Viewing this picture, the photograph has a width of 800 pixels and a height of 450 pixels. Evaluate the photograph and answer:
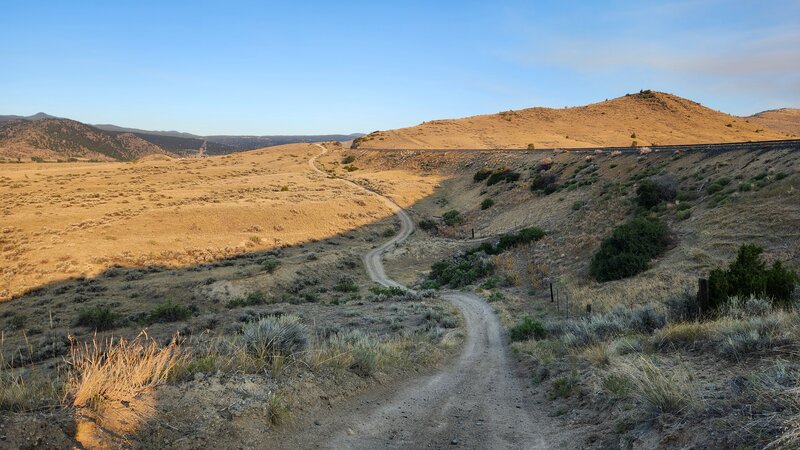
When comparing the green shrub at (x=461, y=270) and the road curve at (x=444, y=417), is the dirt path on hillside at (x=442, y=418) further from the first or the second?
the green shrub at (x=461, y=270)

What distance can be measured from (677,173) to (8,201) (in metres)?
58.1

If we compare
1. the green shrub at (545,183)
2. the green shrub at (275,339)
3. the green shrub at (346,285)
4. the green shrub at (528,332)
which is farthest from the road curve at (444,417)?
the green shrub at (545,183)

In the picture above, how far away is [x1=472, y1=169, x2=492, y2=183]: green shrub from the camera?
61188 millimetres

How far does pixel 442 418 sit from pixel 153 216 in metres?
40.4

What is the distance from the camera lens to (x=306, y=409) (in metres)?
6.98

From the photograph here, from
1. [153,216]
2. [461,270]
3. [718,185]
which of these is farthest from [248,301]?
[718,185]

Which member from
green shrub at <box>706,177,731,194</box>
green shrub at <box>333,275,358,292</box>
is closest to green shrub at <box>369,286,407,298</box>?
green shrub at <box>333,275,358,292</box>

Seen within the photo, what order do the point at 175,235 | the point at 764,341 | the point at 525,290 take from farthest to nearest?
the point at 175,235, the point at 525,290, the point at 764,341

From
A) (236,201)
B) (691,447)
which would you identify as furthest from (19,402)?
(236,201)

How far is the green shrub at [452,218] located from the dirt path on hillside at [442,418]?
38.9 metres

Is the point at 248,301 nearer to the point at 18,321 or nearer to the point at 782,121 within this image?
the point at 18,321

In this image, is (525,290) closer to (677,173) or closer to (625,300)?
(625,300)

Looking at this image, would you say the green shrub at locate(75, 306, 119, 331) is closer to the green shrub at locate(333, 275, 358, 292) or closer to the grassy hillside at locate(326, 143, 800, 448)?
the green shrub at locate(333, 275, 358, 292)

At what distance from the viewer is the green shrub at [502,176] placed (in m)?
53.9
